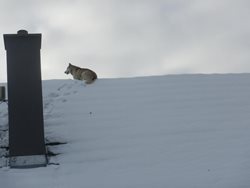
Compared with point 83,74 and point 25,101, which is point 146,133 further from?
point 83,74

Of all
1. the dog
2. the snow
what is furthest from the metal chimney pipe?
the dog

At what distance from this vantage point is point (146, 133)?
781 cm

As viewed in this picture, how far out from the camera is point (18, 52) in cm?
726

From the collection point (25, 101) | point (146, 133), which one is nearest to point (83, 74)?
point (146, 133)

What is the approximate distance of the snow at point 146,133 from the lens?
6.79m

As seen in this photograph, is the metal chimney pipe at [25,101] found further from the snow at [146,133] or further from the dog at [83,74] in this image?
the dog at [83,74]

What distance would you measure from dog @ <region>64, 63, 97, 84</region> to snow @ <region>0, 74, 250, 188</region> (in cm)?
13

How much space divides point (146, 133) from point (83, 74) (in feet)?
6.46

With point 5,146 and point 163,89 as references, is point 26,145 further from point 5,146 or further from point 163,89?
point 163,89

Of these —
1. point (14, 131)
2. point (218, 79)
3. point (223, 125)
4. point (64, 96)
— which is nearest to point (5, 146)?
point (14, 131)

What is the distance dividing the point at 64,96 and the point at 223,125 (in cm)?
201

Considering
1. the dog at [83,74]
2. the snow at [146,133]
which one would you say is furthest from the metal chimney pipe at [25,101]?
the dog at [83,74]

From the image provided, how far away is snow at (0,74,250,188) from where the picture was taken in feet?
22.3

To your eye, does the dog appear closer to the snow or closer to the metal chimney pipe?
the snow
